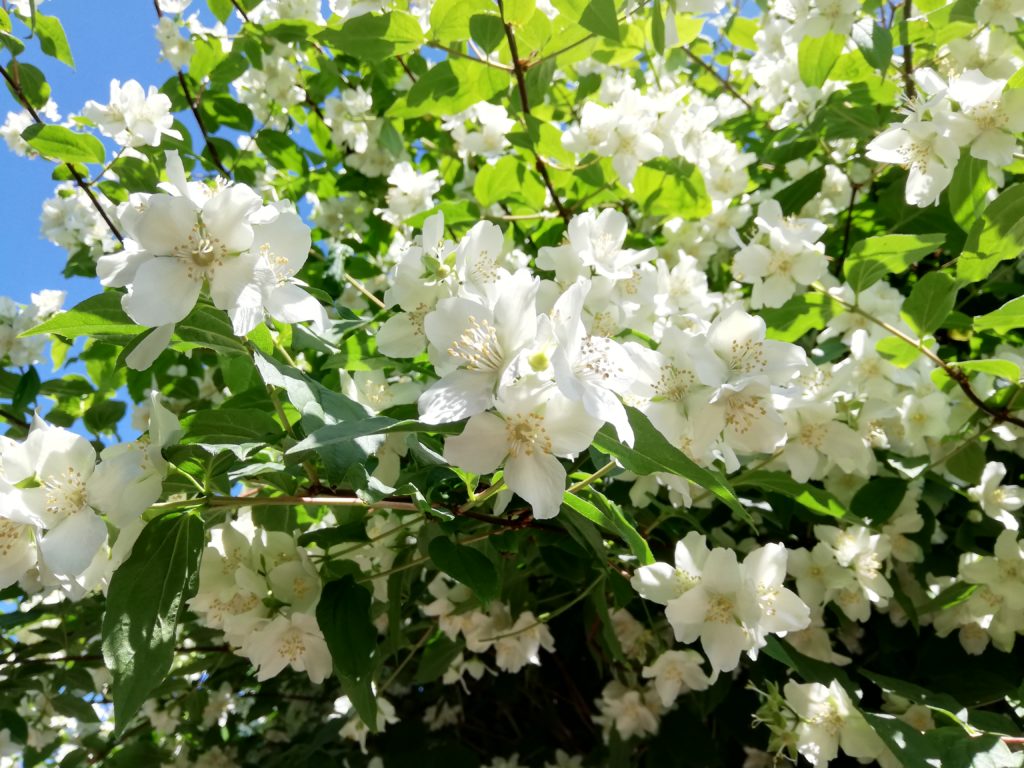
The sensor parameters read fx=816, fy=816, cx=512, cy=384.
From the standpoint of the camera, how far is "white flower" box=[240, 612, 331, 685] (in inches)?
50.0

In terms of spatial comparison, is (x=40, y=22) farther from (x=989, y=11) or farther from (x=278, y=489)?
(x=989, y=11)

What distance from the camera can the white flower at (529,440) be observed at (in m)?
0.84

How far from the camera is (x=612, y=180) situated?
1888mm

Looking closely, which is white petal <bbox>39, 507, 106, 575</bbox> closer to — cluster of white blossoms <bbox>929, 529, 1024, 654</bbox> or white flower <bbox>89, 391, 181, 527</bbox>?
white flower <bbox>89, 391, 181, 527</bbox>

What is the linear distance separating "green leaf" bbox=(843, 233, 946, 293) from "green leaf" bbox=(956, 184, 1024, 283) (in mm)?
57

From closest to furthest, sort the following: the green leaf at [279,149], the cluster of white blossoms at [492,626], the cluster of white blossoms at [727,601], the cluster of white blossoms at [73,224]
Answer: the cluster of white blossoms at [727,601], the cluster of white blossoms at [492,626], the green leaf at [279,149], the cluster of white blossoms at [73,224]

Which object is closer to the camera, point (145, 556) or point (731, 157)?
point (145, 556)

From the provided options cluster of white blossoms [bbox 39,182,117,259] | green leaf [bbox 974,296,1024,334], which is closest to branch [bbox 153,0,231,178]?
cluster of white blossoms [bbox 39,182,117,259]

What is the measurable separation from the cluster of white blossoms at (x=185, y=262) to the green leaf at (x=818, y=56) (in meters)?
1.50

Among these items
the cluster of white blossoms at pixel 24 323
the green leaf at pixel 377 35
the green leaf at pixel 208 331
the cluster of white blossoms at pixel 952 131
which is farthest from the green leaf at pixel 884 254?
the cluster of white blossoms at pixel 24 323

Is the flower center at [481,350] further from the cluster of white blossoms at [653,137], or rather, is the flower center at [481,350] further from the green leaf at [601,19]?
the cluster of white blossoms at [653,137]

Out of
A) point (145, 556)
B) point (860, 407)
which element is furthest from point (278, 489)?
point (860, 407)

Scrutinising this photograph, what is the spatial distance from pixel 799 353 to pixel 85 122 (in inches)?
76.7

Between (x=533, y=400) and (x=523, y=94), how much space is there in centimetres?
103
